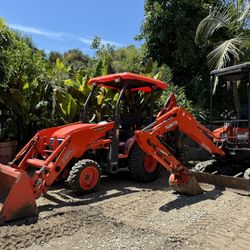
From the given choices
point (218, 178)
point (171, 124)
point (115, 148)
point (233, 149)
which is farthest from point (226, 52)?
point (115, 148)

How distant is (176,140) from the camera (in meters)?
8.02

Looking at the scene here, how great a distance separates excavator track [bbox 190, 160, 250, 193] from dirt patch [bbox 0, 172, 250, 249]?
23cm

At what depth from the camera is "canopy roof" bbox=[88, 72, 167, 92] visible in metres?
7.40

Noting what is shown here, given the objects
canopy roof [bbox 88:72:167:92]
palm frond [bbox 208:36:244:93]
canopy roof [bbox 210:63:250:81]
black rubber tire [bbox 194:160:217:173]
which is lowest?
black rubber tire [bbox 194:160:217:173]

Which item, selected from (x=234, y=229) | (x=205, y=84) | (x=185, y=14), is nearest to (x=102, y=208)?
(x=234, y=229)

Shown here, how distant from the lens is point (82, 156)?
7164mm

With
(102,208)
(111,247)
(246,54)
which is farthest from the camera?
(246,54)

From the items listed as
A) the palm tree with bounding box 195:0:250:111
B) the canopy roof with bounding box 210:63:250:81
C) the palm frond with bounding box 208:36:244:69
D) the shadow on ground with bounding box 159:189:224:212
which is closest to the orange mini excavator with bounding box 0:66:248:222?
the shadow on ground with bounding box 159:189:224:212

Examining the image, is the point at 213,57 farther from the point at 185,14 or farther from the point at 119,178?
the point at 119,178

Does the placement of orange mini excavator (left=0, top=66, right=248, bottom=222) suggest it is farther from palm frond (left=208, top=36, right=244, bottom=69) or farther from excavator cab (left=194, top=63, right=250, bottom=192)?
palm frond (left=208, top=36, right=244, bottom=69)

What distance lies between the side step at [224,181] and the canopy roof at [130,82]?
2082 millimetres

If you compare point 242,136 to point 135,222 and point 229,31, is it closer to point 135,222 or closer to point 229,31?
point 135,222

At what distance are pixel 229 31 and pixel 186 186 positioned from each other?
7429 millimetres

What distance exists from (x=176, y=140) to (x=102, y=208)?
2.92 metres
